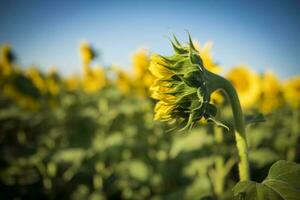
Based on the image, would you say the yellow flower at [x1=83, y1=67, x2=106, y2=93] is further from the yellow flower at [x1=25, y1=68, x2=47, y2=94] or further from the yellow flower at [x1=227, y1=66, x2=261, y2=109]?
the yellow flower at [x1=227, y1=66, x2=261, y2=109]

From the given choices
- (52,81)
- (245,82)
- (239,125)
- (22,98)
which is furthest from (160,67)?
(52,81)

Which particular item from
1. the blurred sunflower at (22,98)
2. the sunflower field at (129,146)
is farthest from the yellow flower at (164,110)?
the blurred sunflower at (22,98)

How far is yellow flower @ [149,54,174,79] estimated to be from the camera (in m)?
1.22

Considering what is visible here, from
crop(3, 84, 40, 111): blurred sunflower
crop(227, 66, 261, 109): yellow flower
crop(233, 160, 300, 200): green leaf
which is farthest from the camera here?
crop(3, 84, 40, 111): blurred sunflower

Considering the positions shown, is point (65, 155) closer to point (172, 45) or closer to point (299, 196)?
point (172, 45)

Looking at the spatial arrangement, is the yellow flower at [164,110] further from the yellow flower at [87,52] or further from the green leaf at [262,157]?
the yellow flower at [87,52]

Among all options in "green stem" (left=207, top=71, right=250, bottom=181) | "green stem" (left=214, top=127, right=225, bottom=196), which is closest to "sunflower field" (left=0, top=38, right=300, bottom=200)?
"green stem" (left=214, top=127, right=225, bottom=196)

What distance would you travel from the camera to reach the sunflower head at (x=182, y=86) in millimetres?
1192

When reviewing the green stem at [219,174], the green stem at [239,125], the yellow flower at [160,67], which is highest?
the yellow flower at [160,67]

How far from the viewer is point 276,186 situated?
106 centimetres

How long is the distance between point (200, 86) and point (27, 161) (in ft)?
10.2

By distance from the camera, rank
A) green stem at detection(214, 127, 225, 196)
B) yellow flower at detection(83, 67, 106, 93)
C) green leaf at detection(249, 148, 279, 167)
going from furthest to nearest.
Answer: yellow flower at detection(83, 67, 106, 93) < green leaf at detection(249, 148, 279, 167) < green stem at detection(214, 127, 225, 196)

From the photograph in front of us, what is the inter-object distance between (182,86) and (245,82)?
2492 mm

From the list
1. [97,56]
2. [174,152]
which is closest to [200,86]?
[174,152]
